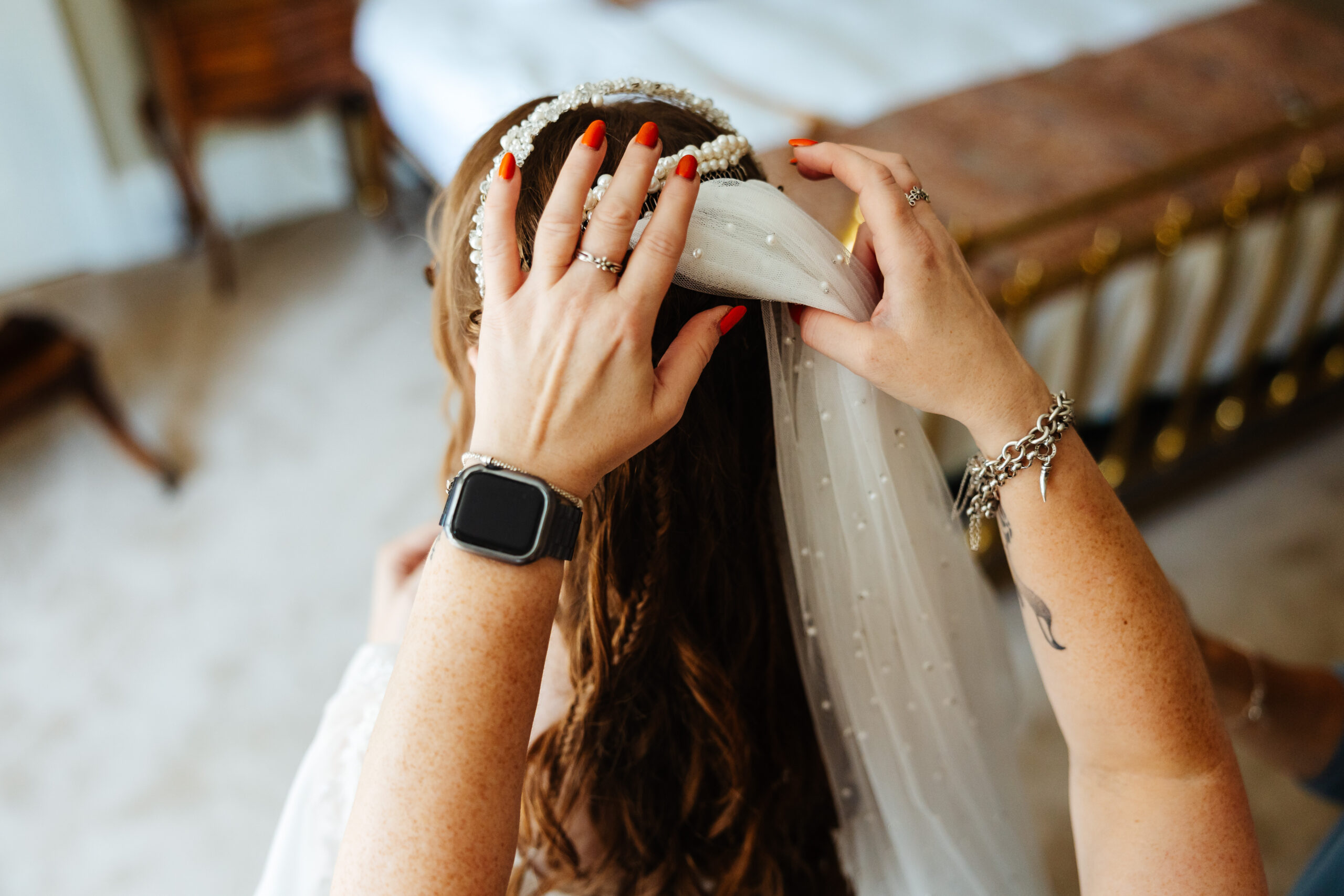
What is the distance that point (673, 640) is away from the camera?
0.83m

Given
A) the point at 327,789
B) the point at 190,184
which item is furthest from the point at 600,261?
the point at 190,184

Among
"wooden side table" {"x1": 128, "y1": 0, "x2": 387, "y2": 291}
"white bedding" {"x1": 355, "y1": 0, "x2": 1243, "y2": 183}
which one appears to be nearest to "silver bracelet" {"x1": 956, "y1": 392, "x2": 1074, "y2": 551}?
"white bedding" {"x1": 355, "y1": 0, "x2": 1243, "y2": 183}

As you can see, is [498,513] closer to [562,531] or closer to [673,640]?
[562,531]

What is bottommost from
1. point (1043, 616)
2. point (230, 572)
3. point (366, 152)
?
point (230, 572)

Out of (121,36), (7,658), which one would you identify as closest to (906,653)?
(7,658)

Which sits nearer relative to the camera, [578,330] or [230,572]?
[578,330]

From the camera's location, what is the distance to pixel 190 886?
1.76m

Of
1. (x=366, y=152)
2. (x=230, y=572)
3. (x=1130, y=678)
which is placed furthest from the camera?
(x=366, y=152)

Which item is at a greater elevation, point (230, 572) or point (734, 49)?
point (734, 49)

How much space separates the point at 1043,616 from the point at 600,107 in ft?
1.76

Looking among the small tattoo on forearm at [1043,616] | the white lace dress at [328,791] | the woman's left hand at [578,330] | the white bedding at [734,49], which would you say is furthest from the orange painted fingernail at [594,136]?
the white bedding at [734,49]

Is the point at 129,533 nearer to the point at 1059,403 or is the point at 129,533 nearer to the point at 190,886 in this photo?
the point at 190,886

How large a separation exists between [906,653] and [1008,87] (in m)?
1.99

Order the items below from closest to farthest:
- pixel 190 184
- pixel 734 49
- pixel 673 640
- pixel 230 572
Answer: pixel 673 640, pixel 230 572, pixel 734 49, pixel 190 184
